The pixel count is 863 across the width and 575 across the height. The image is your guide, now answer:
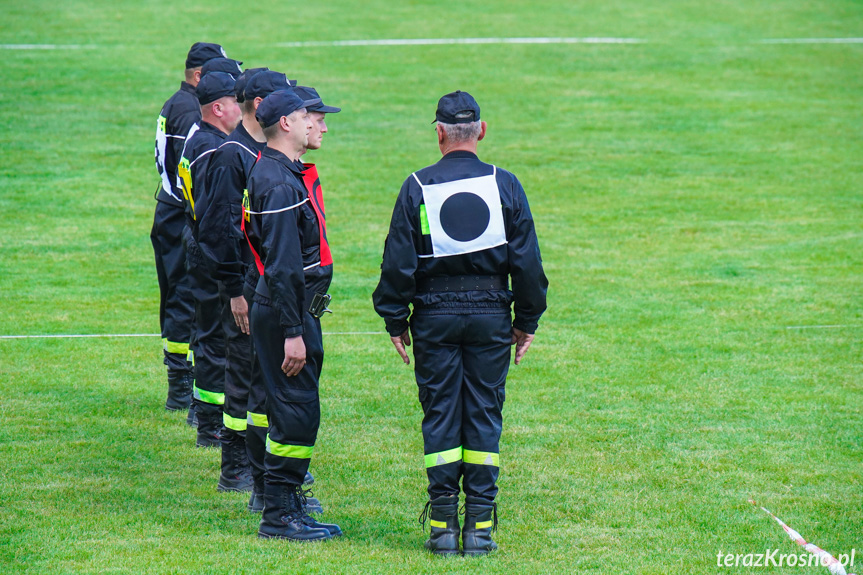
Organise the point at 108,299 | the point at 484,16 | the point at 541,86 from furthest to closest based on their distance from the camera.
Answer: the point at 484,16 → the point at 541,86 → the point at 108,299

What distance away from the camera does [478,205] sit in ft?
18.0

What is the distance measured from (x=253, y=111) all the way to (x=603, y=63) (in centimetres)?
1794

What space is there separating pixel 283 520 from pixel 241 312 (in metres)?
1.34

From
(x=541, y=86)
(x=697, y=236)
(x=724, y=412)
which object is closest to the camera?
(x=724, y=412)

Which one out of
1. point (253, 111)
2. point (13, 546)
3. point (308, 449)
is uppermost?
point (253, 111)

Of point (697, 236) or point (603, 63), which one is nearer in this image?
point (697, 236)

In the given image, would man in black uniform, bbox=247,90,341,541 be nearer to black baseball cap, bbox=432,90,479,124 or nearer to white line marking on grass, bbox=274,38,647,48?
black baseball cap, bbox=432,90,479,124

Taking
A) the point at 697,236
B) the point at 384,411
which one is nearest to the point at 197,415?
the point at 384,411

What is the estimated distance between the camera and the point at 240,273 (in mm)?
6379

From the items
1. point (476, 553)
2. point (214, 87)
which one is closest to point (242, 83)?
point (214, 87)

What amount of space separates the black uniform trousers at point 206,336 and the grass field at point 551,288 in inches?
16.5

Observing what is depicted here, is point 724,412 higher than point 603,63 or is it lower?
lower

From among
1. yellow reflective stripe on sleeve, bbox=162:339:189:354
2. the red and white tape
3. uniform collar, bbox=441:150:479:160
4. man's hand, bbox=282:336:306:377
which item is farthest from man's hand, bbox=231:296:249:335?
the red and white tape

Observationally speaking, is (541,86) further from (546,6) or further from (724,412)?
(724,412)
